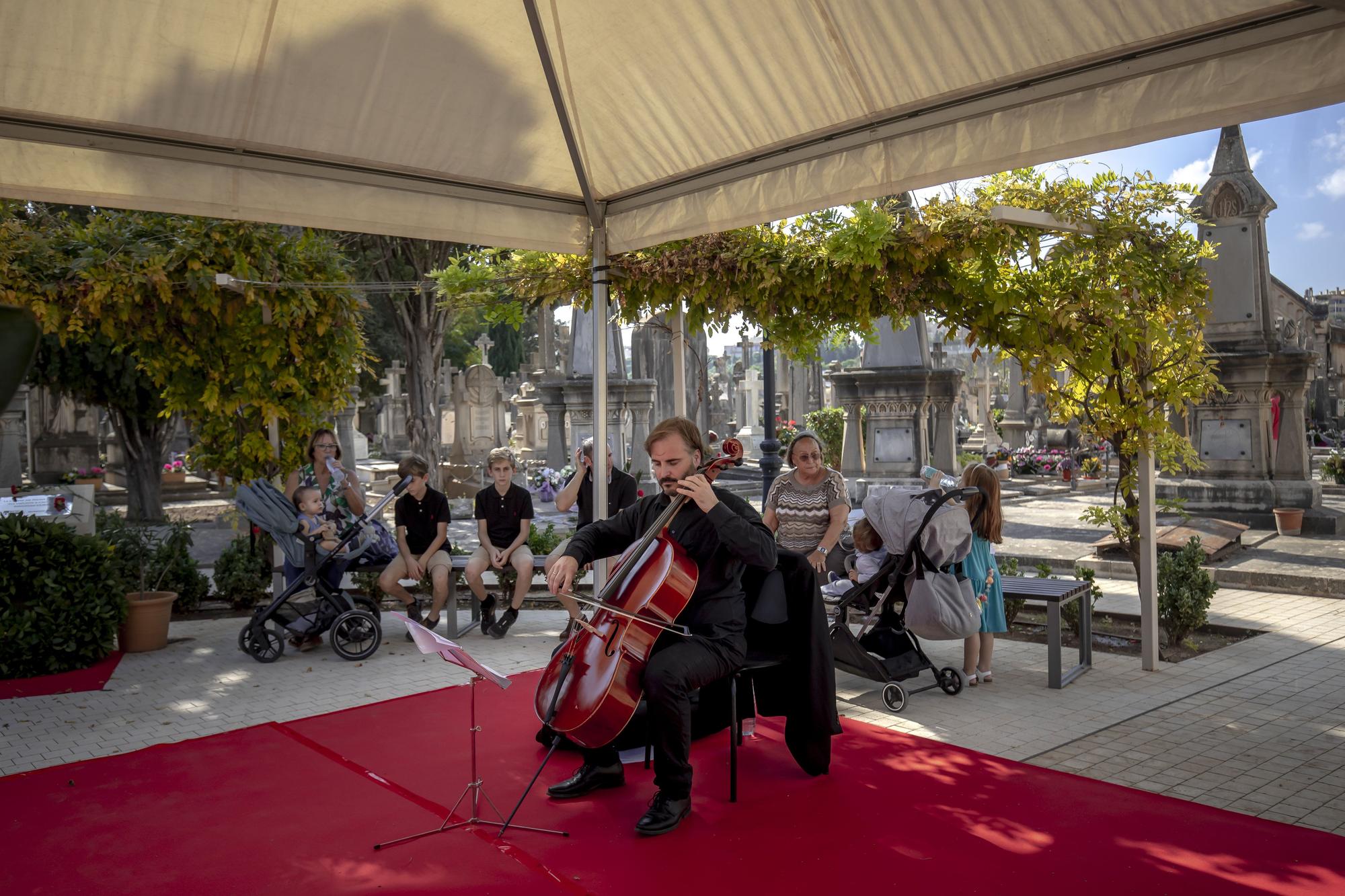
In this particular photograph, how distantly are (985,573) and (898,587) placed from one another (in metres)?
0.64

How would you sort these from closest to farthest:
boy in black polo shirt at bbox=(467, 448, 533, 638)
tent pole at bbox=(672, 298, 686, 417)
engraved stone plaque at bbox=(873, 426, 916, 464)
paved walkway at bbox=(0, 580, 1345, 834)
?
paved walkway at bbox=(0, 580, 1345, 834) → tent pole at bbox=(672, 298, 686, 417) → boy in black polo shirt at bbox=(467, 448, 533, 638) → engraved stone plaque at bbox=(873, 426, 916, 464)

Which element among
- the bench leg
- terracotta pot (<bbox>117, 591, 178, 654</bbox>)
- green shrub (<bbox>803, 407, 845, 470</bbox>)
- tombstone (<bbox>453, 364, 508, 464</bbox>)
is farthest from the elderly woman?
tombstone (<bbox>453, 364, 508, 464</bbox>)

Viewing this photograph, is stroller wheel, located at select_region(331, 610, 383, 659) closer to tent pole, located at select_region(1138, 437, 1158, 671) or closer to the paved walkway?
the paved walkway

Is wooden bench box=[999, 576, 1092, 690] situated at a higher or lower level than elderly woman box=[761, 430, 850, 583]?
lower

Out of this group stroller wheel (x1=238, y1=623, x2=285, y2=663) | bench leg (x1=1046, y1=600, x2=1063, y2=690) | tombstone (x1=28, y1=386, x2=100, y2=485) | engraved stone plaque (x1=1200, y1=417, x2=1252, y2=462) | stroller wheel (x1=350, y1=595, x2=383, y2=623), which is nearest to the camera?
bench leg (x1=1046, y1=600, x2=1063, y2=690)

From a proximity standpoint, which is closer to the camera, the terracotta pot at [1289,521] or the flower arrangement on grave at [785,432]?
the terracotta pot at [1289,521]

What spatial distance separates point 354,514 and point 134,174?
3434 millimetres

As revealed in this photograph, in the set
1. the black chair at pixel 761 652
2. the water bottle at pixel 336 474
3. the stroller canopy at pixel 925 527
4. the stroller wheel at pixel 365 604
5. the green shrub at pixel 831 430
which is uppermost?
the green shrub at pixel 831 430

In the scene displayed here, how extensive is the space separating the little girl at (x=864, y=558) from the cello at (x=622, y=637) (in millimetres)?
2360

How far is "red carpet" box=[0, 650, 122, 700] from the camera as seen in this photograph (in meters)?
6.37

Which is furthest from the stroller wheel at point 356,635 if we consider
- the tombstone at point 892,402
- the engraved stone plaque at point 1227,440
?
the engraved stone plaque at point 1227,440

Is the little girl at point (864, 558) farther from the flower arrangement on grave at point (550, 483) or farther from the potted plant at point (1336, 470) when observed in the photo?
the potted plant at point (1336, 470)

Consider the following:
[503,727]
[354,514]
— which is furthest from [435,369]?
[503,727]

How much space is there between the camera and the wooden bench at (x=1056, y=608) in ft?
19.9
